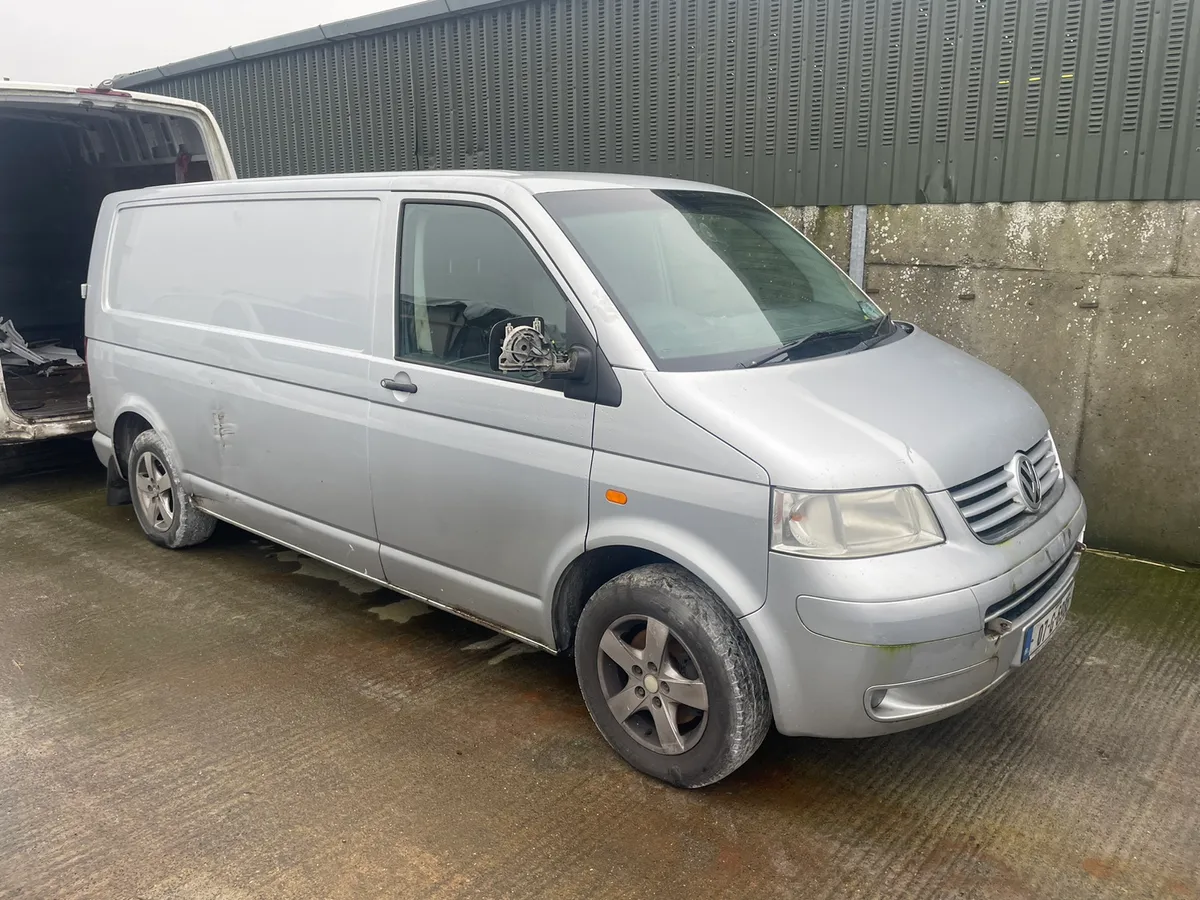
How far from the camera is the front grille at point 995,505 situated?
2.84m

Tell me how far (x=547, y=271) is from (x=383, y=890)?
6.53 feet

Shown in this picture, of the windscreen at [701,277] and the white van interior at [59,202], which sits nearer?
the windscreen at [701,277]

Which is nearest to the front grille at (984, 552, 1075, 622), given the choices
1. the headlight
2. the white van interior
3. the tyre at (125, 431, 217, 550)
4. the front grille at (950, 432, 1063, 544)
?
the front grille at (950, 432, 1063, 544)

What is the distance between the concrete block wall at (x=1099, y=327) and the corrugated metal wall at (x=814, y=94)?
0.62ft

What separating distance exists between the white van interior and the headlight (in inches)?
205

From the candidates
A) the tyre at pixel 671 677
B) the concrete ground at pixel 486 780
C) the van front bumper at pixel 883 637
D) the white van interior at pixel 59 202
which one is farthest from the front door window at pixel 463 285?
the white van interior at pixel 59 202

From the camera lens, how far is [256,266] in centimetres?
434

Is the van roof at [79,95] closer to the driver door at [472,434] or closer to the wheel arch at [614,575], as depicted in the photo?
the driver door at [472,434]

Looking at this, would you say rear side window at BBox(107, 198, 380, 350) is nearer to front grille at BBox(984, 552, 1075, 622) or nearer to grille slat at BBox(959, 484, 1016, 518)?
grille slat at BBox(959, 484, 1016, 518)

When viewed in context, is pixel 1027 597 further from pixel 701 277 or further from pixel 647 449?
pixel 701 277

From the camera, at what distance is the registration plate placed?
294cm

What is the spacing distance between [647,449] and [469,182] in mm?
1321

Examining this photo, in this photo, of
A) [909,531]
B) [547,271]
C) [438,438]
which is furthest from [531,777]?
[547,271]

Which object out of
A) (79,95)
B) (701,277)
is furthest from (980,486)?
(79,95)
